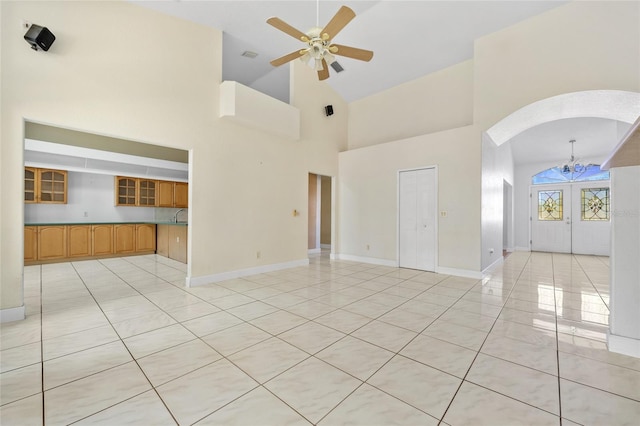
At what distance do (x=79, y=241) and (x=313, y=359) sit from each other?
6.97m

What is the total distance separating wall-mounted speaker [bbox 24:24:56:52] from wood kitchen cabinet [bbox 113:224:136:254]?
4915 mm

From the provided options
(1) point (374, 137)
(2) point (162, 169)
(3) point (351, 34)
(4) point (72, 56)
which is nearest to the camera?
(4) point (72, 56)

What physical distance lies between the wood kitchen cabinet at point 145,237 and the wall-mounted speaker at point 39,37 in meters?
5.10

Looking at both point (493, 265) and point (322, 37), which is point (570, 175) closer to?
point (493, 265)

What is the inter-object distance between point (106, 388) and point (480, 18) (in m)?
6.55

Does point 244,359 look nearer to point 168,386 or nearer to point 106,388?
point 168,386

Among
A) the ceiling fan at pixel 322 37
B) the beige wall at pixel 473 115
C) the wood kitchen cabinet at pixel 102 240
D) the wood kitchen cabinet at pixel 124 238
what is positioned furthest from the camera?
the wood kitchen cabinet at pixel 124 238

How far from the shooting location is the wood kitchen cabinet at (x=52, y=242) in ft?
18.5

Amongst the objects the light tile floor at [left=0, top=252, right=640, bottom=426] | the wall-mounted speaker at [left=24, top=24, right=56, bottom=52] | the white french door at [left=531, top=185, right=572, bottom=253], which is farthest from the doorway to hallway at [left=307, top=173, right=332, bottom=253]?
the white french door at [left=531, top=185, right=572, bottom=253]

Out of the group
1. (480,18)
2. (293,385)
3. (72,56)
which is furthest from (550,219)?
(72,56)

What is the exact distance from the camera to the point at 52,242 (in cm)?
576

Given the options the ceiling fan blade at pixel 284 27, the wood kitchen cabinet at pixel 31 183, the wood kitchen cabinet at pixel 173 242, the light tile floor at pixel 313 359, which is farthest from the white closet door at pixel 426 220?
the wood kitchen cabinet at pixel 31 183

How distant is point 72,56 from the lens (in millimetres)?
3055

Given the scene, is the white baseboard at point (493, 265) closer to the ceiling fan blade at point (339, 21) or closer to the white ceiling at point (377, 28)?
the white ceiling at point (377, 28)
